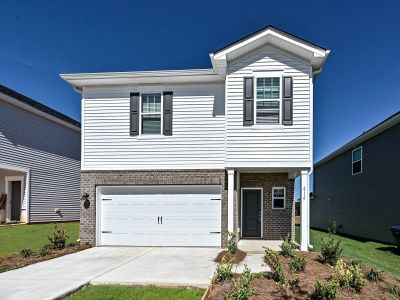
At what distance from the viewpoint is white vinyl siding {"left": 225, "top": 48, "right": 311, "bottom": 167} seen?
40.3ft

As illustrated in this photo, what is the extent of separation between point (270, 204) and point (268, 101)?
4295 millimetres

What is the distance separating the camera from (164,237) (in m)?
13.5

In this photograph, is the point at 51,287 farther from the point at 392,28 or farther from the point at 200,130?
the point at 392,28

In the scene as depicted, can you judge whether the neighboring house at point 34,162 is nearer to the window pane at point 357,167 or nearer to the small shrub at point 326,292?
the small shrub at point 326,292

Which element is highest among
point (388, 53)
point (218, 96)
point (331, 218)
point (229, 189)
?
point (388, 53)

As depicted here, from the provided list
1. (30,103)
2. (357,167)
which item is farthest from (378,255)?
(30,103)

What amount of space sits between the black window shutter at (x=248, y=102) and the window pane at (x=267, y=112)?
236mm

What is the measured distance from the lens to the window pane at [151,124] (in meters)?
13.5

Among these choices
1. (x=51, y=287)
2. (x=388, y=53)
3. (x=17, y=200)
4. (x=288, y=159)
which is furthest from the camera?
(x=17, y=200)

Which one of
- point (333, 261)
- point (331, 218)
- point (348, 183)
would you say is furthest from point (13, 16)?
point (331, 218)

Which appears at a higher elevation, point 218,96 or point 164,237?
point 218,96

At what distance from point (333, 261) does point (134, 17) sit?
38.2ft

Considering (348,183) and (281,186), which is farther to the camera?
(348,183)

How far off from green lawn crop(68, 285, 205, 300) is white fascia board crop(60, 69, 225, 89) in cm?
760
